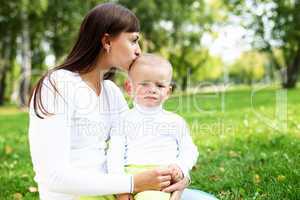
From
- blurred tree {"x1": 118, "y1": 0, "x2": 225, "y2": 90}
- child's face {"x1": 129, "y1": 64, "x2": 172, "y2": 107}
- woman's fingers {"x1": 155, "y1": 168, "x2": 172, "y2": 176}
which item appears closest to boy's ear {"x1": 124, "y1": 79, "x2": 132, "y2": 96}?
child's face {"x1": 129, "y1": 64, "x2": 172, "y2": 107}

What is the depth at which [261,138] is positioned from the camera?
6086 millimetres

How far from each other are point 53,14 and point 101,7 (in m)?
23.8

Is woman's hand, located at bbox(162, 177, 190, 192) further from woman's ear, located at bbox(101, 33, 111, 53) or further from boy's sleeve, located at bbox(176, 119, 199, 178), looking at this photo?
woman's ear, located at bbox(101, 33, 111, 53)

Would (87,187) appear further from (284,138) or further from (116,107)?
(284,138)

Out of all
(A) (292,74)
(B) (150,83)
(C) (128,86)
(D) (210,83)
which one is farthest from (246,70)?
(B) (150,83)

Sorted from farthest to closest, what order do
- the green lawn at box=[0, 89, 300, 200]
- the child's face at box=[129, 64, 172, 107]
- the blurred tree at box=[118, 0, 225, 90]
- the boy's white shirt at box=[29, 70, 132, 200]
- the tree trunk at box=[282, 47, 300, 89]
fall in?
the blurred tree at box=[118, 0, 225, 90] → the tree trunk at box=[282, 47, 300, 89] → the green lawn at box=[0, 89, 300, 200] → the child's face at box=[129, 64, 172, 107] → the boy's white shirt at box=[29, 70, 132, 200]

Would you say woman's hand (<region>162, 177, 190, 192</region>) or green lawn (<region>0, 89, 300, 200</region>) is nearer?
woman's hand (<region>162, 177, 190, 192</region>)

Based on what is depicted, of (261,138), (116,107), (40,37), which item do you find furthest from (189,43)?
(116,107)

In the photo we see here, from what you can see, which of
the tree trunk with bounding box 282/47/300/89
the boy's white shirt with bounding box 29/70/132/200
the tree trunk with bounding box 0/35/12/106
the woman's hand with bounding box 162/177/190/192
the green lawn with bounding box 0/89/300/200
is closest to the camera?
the boy's white shirt with bounding box 29/70/132/200

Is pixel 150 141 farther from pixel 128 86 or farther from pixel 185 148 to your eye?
pixel 128 86

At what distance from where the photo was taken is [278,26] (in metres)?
27.6

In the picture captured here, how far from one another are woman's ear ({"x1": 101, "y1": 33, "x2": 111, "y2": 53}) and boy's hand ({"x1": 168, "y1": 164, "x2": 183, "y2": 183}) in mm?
780

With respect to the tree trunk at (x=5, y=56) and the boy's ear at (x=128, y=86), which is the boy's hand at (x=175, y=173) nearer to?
the boy's ear at (x=128, y=86)

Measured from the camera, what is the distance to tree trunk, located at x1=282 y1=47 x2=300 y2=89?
1067 inches
